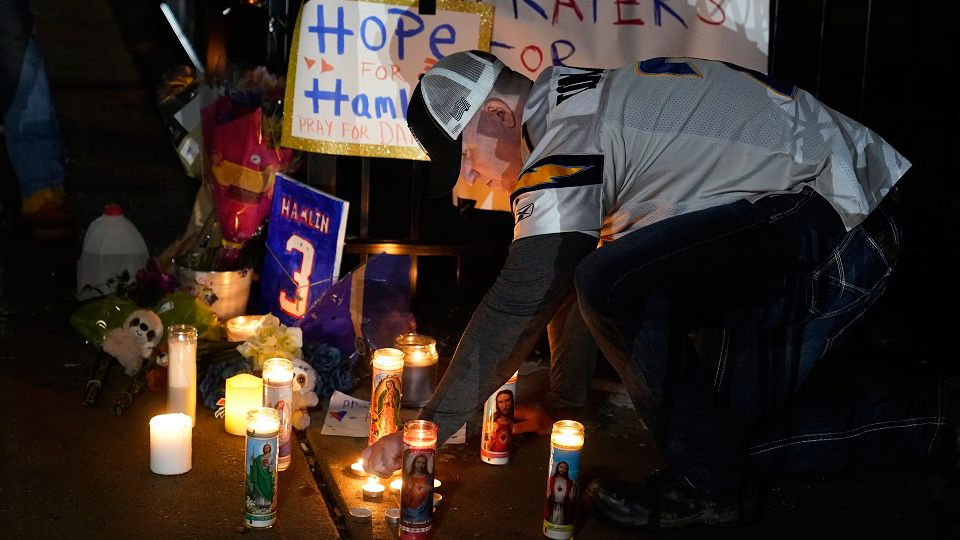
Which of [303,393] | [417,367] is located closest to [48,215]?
[303,393]

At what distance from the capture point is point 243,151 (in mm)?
4770

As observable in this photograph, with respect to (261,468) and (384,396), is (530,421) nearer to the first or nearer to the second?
(384,396)

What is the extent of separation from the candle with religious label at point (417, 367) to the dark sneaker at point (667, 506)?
1.00 m

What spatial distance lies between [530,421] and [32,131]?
3.25 metres

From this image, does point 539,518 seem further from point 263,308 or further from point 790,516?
point 263,308

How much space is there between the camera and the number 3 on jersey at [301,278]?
4.75 metres

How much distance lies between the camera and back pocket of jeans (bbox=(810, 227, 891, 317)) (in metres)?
3.35

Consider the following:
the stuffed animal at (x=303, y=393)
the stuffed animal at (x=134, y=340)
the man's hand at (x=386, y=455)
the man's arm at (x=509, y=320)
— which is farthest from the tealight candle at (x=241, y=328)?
the man's arm at (x=509, y=320)

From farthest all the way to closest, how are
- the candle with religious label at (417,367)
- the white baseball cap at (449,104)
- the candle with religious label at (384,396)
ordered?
the candle with religious label at (417,367), the candle with religious label at (384,396), the white baseball cap at (449,104)

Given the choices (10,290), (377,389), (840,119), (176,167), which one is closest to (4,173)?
(176,167)

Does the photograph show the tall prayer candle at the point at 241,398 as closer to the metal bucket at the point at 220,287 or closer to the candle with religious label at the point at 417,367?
the candle with religious label at the point at 417,367

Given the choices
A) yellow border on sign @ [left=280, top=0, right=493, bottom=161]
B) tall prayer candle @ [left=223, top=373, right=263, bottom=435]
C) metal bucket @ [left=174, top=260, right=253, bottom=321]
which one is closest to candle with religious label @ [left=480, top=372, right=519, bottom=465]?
tall prayer candle @ [left=223, top=373, right=263, bottom=435]

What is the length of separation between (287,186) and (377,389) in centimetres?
151

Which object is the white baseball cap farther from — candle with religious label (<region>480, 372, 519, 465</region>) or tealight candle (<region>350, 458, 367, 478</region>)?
tealight candle (<region>350, 458, 367, 478</region>)
